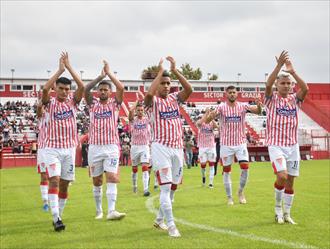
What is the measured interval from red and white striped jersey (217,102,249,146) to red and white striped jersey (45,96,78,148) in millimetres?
4742

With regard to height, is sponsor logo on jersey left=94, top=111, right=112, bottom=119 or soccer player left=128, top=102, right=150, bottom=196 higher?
sponsor logo on jersey left=94, top=111, right=112, bottom=119

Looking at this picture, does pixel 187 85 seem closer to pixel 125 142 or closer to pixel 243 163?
pixel 243 163

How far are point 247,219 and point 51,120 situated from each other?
432cm

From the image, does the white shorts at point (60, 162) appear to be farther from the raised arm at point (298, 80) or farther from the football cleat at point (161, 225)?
the raised arm at point (298, 80)

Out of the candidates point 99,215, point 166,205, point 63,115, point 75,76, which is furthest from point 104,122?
point 166,205

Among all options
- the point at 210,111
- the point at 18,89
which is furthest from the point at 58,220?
the point at 18,89

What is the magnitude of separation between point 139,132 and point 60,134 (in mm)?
6794

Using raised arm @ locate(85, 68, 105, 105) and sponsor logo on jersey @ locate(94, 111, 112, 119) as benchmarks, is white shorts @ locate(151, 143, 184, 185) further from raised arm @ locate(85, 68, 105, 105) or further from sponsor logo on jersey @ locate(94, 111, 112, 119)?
sponsor logo on jersey @ locate(94, 111, 112, 119)

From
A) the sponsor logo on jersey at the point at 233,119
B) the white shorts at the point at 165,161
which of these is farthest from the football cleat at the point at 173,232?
the sponsor logo on jersey at the point at 233,119

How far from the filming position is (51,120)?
9289mm

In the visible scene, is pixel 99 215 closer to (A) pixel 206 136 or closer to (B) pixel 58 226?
(B) pixel 58 226

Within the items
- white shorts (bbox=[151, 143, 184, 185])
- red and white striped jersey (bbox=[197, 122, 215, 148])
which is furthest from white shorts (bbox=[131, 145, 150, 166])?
white shorts (bbox=[151, 143, 184, 185])

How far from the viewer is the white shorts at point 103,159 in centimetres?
1024

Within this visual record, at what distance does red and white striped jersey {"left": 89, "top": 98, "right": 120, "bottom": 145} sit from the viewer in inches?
409
